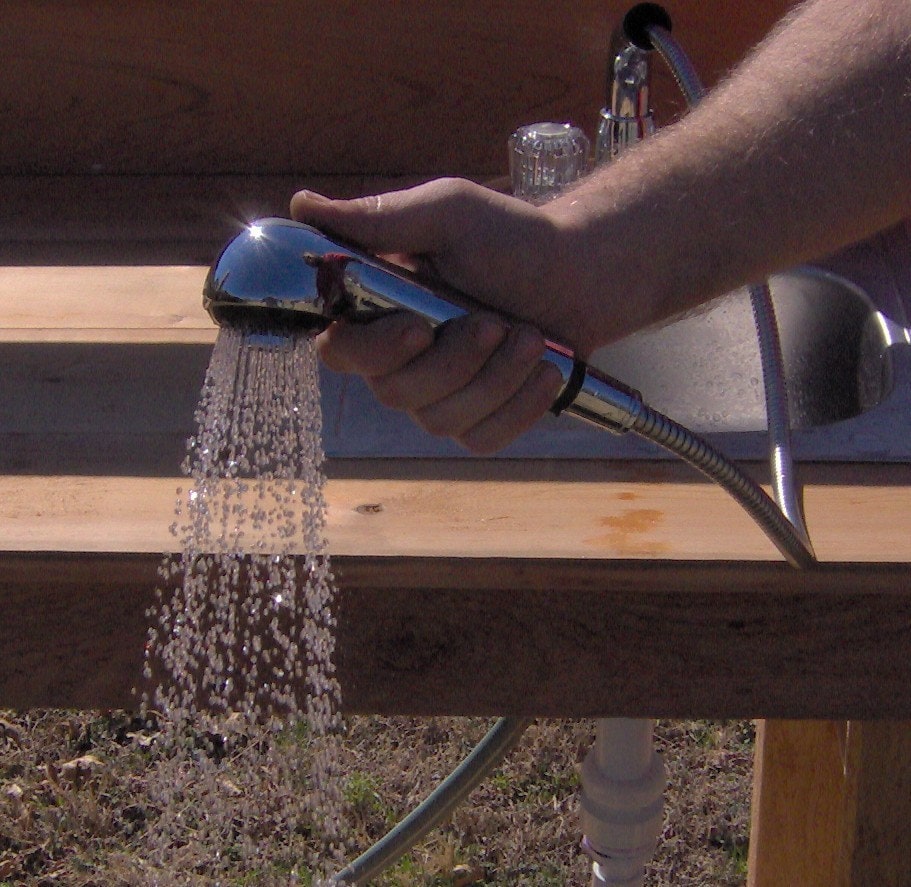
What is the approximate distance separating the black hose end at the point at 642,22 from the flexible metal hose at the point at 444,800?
0.67 metres

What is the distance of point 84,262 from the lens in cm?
133

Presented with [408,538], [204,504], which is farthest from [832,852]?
[204,504]

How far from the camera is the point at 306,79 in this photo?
1455 millimetres

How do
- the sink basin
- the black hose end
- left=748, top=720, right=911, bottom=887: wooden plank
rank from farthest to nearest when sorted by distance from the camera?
1. the sink basin
2. the black hose end
3. left=748, top=720, right=911, bottom=887: wooden plank

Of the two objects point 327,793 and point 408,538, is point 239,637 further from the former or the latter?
point 327,793

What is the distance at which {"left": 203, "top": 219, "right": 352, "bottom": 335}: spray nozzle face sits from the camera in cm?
59

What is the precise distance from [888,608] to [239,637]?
473 mm

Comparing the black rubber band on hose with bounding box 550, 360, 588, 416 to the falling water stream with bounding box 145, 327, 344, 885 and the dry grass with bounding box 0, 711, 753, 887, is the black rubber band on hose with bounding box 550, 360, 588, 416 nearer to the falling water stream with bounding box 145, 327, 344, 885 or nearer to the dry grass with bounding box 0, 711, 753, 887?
the falling water stream with bounding box 145, 327, 344, 885

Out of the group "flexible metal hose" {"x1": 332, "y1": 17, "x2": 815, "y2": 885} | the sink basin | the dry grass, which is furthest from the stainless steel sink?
the dry grass

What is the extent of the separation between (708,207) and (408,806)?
4.22ft

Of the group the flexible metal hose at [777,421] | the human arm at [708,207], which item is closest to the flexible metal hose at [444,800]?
the flexible metal hose at [777,421]

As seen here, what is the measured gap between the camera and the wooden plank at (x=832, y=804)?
1.03 meters

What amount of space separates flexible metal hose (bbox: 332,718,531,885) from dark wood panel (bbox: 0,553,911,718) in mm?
277

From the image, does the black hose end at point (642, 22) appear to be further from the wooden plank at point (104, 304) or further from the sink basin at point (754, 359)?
→ the wooden plank at point (104, 304)
